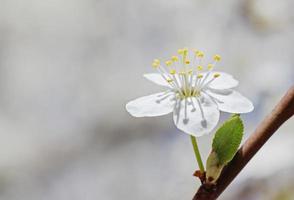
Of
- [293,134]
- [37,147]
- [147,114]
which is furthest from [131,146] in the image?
[147,114]

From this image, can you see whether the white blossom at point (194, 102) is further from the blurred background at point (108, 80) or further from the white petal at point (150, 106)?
the blurred background at point (108, 80)

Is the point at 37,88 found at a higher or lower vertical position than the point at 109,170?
higher

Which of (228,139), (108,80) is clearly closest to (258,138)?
(228,139)

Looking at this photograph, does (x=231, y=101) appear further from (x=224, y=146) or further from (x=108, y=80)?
(x=108, y=80)

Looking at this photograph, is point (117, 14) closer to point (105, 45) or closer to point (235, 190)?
point (105, 45)

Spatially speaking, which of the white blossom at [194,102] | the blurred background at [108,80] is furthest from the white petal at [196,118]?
the blurred background at [108,80]

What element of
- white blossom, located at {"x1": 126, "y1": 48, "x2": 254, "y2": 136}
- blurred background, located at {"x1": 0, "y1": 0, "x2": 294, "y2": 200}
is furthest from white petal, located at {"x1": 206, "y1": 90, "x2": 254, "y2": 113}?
blurred background, located at {"x1": 0, "y1": 0, "x2": 294, "y2": 200}
